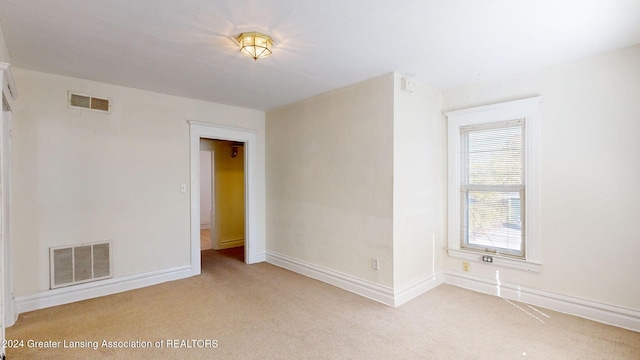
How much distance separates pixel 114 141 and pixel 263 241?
2.51m

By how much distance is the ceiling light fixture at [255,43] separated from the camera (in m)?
2.35

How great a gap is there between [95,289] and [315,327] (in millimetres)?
2575

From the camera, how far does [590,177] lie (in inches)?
113

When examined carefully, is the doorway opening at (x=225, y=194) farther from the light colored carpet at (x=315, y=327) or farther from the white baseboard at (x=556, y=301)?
the white baseboard at (x=556, y=301)

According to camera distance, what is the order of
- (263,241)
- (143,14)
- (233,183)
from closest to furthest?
(143,14), (263,241), (233,183)

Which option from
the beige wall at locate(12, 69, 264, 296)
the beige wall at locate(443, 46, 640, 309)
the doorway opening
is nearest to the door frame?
the beige wall at locate(12, 69, 264, 296)

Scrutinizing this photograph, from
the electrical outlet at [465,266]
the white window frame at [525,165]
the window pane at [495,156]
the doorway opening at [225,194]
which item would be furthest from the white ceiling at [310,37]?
the doorway opening at [225,194]

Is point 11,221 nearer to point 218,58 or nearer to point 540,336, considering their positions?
point 218,58

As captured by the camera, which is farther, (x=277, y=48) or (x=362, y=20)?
(x=277, y=48)

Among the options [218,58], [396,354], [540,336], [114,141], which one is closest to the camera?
[396,354]

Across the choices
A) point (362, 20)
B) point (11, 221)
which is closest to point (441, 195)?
point (362, 20)

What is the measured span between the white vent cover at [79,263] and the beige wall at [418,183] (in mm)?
3264

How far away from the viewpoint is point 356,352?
2340mm

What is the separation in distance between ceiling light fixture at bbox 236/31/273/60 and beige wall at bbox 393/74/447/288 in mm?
1434
